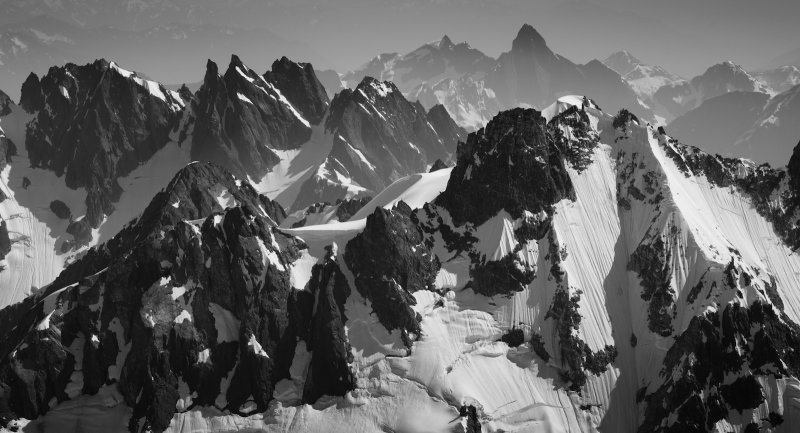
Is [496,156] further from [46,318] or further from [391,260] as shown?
[46,318]

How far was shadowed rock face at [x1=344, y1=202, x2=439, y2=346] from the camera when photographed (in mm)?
133625

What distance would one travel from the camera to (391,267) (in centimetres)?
13825

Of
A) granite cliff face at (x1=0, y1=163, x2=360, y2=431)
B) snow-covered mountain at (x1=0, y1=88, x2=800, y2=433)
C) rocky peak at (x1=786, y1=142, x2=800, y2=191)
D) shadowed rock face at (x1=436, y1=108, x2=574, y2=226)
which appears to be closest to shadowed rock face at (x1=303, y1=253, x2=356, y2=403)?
granite cliff face at (x1=0, y1=163, x2=360, y2=431)

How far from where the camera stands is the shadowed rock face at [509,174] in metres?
149

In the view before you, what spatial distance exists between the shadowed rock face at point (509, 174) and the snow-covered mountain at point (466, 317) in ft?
1.59

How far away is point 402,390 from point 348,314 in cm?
2104

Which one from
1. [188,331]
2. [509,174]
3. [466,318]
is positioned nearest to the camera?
[188,331]

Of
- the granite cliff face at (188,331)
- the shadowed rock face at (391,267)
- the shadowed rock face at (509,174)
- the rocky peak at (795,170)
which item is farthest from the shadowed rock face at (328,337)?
the rocky peak at (795,170)

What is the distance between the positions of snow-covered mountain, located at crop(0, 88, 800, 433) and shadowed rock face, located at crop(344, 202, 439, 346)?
1.56 feet

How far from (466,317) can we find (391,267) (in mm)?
19806

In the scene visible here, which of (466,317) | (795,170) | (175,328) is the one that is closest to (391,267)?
(466,317)

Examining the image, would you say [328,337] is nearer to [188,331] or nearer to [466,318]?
[188,331]

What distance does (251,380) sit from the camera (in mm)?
126312

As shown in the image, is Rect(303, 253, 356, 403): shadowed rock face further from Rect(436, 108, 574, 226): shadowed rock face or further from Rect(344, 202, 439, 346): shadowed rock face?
Rect(436, 108, 574, 226): shadowed rock face
